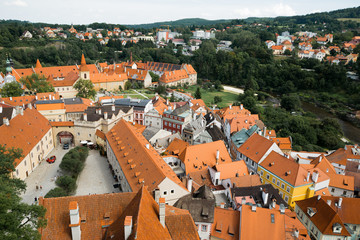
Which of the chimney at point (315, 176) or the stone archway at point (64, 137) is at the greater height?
the stone archway at point (64, 137)

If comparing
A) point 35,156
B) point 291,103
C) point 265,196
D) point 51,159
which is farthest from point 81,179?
point 291,103

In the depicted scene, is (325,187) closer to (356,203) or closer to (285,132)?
(356,203)

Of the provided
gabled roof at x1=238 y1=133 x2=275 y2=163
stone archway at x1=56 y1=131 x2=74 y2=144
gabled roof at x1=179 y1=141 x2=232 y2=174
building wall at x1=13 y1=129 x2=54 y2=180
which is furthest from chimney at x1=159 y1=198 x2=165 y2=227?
stone archway at x1=56 y1=131 x2=74 y2=144

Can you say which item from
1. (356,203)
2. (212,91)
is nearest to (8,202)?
(356,203)

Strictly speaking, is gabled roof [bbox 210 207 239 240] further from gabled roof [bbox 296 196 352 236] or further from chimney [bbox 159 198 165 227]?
gabled roof [bbox 296 196 352 236]

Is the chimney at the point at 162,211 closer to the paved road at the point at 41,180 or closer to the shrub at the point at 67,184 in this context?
the shrub at the point at 67,184

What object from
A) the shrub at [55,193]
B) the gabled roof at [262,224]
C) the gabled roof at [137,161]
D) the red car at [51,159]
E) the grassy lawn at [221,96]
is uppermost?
the gabled roof at [137,161]

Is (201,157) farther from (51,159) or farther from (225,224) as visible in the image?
(51,159)

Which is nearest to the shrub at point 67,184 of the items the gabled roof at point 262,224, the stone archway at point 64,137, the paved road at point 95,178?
the paved road at point 95,178
